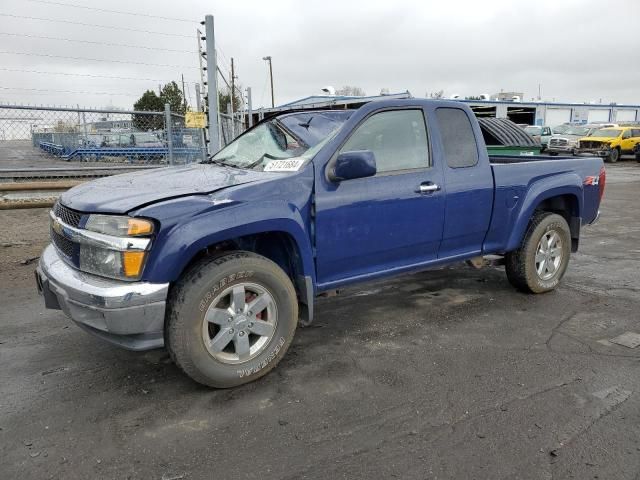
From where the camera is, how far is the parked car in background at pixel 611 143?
27.6 metres

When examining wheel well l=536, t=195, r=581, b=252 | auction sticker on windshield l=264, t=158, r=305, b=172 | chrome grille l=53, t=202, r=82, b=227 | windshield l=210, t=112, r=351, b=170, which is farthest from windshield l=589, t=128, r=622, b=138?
chrome grille l=53, t=202, r=82, b=227

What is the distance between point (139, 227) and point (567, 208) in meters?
4.48

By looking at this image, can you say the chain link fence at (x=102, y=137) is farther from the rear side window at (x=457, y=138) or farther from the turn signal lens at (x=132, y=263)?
the turn signal lens at (x=132, y=263)

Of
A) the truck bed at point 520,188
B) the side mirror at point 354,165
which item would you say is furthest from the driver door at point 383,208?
the truck bed at point 520,188

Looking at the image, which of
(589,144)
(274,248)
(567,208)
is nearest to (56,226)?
(274,248)

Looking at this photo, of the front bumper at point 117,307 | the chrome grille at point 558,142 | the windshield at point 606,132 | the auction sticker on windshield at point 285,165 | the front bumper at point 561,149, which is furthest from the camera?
the chrome grille at point 558,142

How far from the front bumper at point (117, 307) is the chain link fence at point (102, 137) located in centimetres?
661

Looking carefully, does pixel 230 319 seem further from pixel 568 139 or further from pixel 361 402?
pixel 568 139

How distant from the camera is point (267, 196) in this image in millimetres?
3324

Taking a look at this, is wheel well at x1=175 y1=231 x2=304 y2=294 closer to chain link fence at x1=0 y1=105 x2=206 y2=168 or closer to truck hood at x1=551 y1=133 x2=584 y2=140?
chain link fence at x1=0 y1=105 x2=206 y2=168

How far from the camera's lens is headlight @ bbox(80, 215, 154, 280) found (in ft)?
9.64

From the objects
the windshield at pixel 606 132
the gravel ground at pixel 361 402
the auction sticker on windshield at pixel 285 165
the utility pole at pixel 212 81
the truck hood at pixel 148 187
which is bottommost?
the gravel ground at pixel 361 402

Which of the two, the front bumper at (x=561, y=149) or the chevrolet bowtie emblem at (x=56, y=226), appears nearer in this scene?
the chevrolet bowtie emblem at (x=56, y=226)

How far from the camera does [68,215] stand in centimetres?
333
